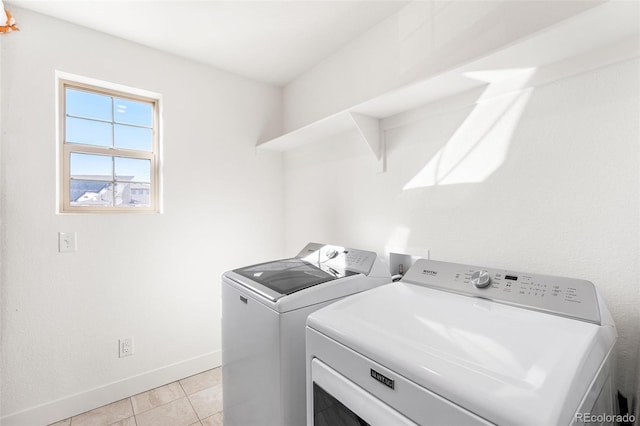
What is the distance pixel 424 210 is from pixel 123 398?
243cm

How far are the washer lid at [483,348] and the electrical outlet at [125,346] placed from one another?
6.03 feet

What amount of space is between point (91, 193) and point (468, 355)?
Result: 97.1 inches

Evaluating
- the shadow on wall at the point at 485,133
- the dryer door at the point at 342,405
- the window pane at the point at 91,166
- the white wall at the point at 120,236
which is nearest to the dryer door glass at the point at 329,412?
the dryer door at the point at 342,405

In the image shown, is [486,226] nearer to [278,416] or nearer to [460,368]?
[460,368]

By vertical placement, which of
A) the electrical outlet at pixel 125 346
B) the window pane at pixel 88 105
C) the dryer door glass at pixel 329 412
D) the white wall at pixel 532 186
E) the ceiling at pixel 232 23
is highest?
the ceiling at pixel 232 23

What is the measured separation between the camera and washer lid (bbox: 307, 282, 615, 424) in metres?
0.57

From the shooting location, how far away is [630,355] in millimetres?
1049

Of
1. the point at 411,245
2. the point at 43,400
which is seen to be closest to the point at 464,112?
the point at 411,245

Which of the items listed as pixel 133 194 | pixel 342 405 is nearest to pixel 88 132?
pixel 133 194

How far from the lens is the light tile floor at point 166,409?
188 cm

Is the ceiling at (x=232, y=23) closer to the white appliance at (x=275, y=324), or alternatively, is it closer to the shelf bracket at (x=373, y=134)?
the shelf bracket at (x=373, y=134)

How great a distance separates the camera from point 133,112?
228 centimetres

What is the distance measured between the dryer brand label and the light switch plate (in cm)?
211

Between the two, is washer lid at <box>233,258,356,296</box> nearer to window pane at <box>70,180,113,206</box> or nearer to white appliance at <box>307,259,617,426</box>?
white appliance at <box>307,259,617,426</box>
